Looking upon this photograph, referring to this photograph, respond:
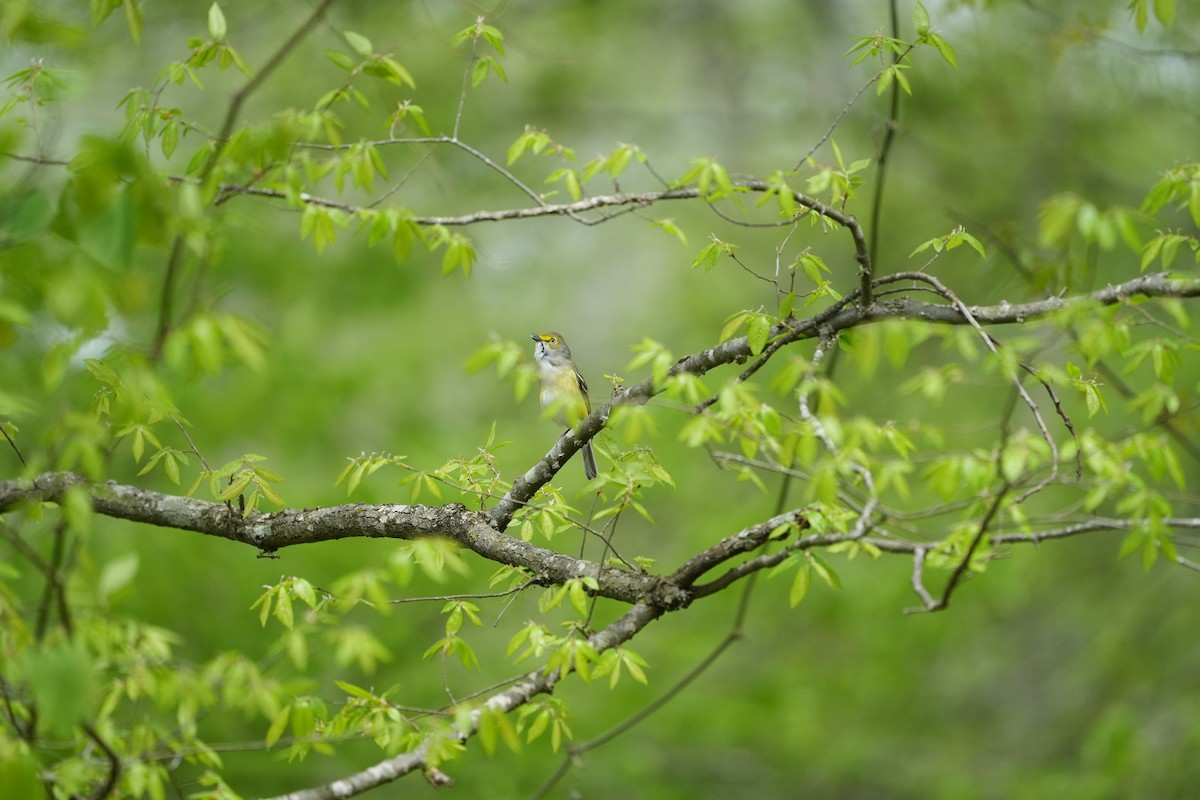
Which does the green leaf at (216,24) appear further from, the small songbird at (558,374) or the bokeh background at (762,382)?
the small songbird at (558,374)

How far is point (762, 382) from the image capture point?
10.5 m

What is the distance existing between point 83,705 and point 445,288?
34.4 feet

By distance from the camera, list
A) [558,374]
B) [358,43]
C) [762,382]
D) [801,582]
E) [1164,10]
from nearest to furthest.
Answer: [358,43]
[801,582]
[1164,10]
[558,374]
[762,382]

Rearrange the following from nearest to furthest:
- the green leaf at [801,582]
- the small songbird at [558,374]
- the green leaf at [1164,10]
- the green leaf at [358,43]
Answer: the green leaf at [358,43] → the green leaf at [801,582] → the green leaf at [1164,10] → the small songbird at [558,374]

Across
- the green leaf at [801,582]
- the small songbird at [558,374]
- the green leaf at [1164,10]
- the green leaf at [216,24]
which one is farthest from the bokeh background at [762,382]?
the green leaf at [801,582]

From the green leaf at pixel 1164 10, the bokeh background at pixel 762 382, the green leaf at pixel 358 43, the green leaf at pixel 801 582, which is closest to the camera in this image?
the green leaf at pixel 358 43

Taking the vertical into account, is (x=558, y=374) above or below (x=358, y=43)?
below

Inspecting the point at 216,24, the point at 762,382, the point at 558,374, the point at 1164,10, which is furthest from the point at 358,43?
the point at 762,382

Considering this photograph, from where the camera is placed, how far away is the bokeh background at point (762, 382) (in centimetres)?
669

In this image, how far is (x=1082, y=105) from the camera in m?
8.91

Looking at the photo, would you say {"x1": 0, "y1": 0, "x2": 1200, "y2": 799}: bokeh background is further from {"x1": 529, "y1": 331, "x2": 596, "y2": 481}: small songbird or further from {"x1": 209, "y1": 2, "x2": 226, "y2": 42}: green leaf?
{"x1": 209, "y1": 2, "x2": 226, "y2": 42}: green leaf

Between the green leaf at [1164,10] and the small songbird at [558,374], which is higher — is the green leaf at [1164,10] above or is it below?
above

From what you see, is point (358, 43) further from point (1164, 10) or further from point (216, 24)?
point (1164, 10)

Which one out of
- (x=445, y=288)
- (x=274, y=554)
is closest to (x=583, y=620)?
(x=274, y=554)
